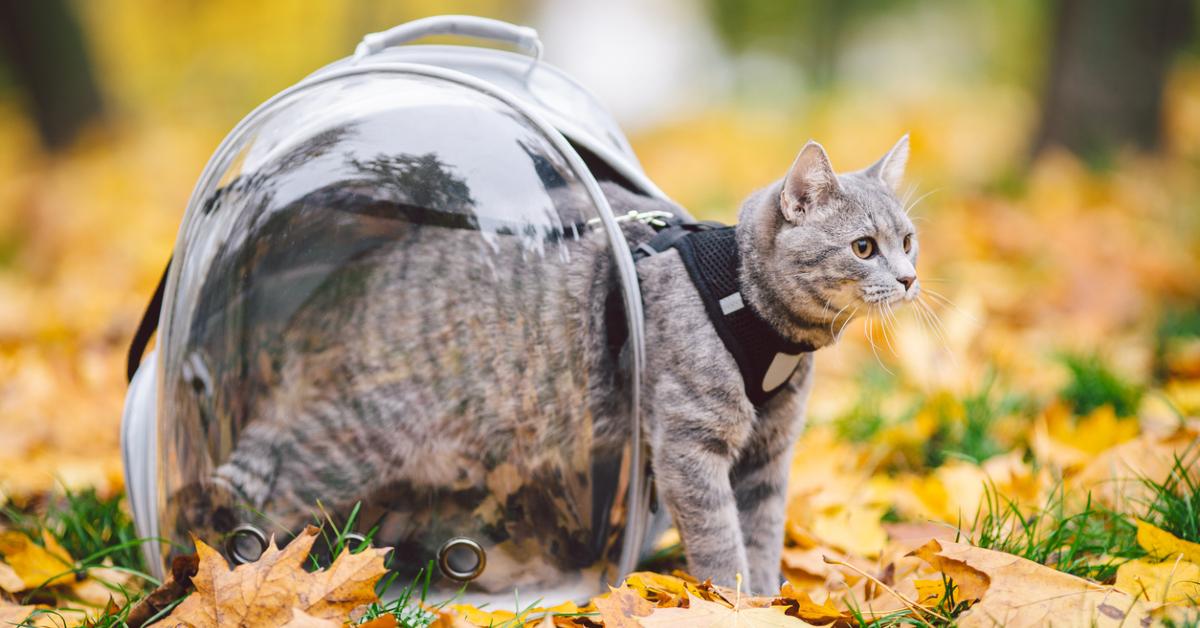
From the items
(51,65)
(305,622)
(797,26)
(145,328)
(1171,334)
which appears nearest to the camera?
(305,622)

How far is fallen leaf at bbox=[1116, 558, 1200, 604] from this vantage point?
4.92 feet

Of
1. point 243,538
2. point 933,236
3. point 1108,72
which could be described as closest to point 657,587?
point 243,538

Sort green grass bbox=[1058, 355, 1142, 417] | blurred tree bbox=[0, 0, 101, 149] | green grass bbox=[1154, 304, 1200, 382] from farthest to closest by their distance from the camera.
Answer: blurred tree bbox=[0, 0, 101, 149] < green grass bbox=[1154, 304, 1200, 382] < green grass bbox=[1058, 355, 1142, 417]

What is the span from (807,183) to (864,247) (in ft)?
0.55

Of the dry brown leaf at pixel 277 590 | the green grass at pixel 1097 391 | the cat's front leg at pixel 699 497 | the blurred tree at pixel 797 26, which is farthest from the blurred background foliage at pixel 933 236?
the blurred tree at pixel 797 26

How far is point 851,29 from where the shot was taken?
13.9 metres

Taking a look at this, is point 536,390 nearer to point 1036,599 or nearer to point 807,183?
point 807,183

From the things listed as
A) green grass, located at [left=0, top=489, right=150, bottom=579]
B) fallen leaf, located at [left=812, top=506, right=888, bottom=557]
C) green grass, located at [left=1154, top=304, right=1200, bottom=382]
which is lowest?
green grass, located at [left=0, top=489, right=150, bottom=579]

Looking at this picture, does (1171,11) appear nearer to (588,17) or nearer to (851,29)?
(851,29)

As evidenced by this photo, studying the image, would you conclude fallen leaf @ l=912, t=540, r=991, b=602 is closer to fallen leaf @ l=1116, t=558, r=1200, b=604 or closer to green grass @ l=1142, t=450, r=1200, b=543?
fallen leaf @ l=1116, t=558, r=1200, b=604

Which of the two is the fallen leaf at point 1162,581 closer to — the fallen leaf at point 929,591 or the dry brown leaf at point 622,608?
the fallen leaf at point 929,591

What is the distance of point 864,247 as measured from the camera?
1734 millimetres

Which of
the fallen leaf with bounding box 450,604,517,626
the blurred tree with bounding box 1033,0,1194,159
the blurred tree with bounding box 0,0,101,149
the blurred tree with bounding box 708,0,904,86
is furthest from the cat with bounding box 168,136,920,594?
the blurred tree with bounding box 708,0,904,86

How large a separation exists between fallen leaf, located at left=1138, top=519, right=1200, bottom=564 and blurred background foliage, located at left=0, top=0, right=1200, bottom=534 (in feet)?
1.41
